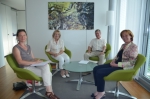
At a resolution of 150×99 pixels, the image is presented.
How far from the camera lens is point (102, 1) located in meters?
4.66

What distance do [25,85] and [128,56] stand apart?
221 centimetres

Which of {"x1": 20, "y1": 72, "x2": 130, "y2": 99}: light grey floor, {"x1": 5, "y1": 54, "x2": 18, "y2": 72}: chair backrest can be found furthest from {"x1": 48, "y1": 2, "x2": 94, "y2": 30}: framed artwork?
{"x1": 5, "y1": 54, "x2": 18, "y2": 72}: chair backrest

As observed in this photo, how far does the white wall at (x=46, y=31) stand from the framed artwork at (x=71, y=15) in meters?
0.14

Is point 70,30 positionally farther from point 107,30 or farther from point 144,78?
point 144,78

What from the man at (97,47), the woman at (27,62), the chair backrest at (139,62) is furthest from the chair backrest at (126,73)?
the man at (97,47)

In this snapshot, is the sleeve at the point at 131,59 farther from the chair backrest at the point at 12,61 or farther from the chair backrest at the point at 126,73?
the chair backrest at the point at 12,61

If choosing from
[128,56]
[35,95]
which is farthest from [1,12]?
[128,56]

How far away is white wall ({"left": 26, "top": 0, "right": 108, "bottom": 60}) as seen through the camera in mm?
4664

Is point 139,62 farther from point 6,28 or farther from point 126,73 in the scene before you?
point 6,28

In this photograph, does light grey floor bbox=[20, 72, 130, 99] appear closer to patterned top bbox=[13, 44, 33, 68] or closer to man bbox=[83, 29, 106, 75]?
patterned top bbox=[13, 44, 33, 68]

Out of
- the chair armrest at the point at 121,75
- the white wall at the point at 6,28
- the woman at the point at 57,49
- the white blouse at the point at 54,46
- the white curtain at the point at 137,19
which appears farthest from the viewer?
the white wall at the point at 6,28

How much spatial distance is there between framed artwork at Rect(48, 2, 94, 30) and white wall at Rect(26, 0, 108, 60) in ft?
0.45

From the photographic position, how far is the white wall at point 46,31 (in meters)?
4.66

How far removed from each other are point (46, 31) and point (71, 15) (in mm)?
1022
